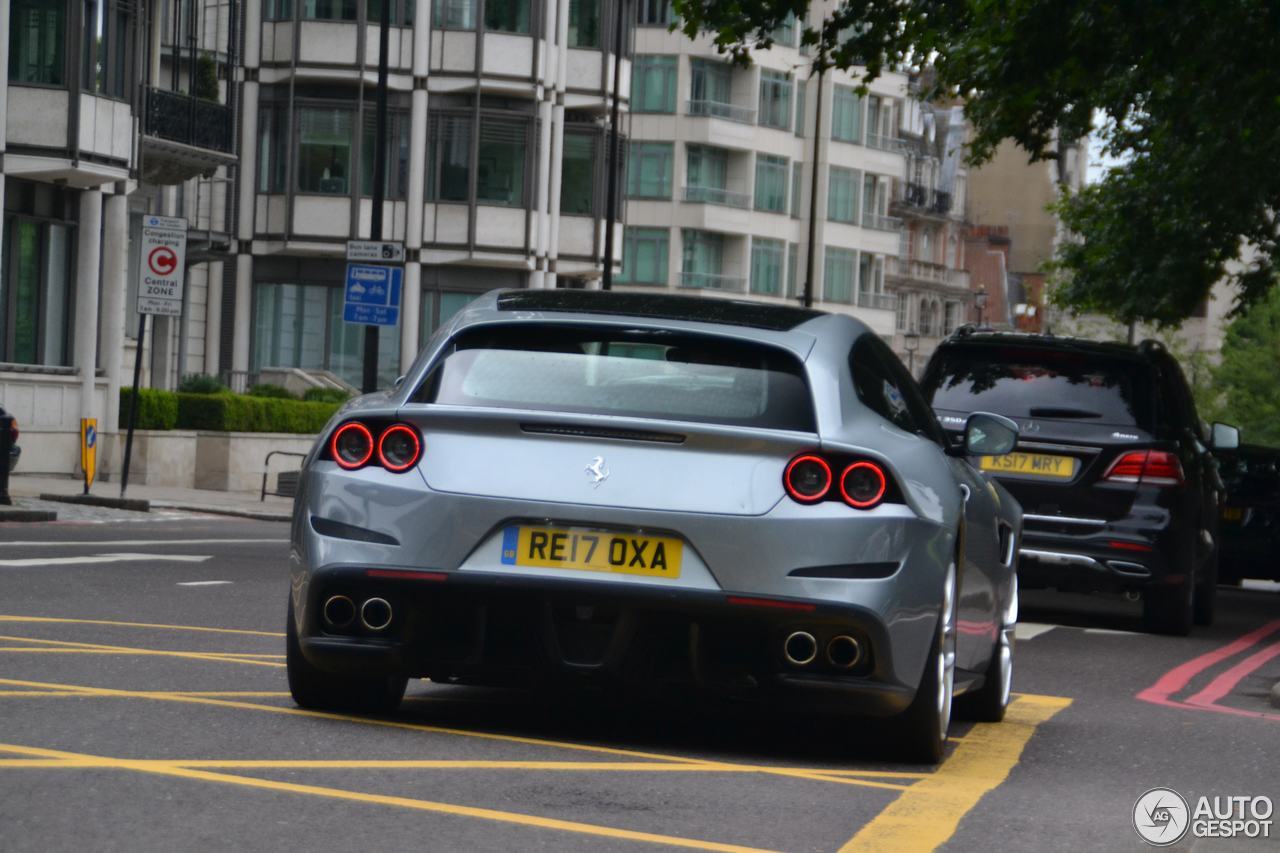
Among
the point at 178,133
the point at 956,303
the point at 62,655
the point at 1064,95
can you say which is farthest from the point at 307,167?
the point at 956,303

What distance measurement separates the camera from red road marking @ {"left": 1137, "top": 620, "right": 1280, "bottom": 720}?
10.9 metres

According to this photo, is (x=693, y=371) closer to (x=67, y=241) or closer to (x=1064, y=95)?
(x=1064, y=95)

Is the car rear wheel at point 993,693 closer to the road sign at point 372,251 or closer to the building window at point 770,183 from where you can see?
the road sign at point 372,251

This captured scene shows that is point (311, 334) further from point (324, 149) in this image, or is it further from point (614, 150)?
point (614, 150)

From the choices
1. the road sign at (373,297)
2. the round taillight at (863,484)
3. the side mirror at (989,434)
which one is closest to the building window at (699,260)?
the road sign at (373,297)

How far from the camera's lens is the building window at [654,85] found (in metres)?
82.4

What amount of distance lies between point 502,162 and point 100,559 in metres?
36.0

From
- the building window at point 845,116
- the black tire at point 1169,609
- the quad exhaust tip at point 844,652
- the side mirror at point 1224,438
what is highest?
the building window at point 845,116

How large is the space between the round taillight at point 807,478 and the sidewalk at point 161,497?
62.6 feet

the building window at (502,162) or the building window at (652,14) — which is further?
the building window at (652,14)

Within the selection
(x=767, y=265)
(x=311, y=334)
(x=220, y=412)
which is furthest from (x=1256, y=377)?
(x=220, y=412)

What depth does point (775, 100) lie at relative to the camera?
8494 centimetres

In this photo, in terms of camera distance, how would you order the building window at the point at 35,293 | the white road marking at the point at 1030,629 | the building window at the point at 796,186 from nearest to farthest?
the white road marking at the point at 1030,629
the building window at the point at 35,293
the building window at the point at 796,186

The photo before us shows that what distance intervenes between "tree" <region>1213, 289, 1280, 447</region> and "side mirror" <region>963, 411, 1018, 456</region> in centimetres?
7462
